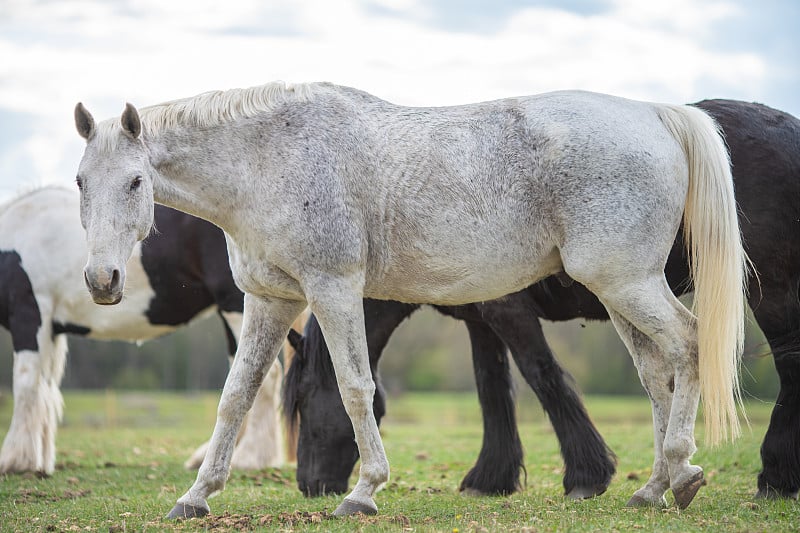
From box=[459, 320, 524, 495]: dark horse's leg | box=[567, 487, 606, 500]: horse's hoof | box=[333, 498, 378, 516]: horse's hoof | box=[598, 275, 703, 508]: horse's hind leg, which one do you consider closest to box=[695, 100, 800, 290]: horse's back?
box=[598, 275, 703, 508]: horse's hind leg

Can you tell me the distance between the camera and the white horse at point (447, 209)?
5004mm

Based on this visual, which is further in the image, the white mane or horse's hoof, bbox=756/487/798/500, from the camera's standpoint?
horse's hoof, bbox=756/487/798/500

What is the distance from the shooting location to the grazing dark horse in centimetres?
645

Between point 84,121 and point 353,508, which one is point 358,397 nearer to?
point 353,508

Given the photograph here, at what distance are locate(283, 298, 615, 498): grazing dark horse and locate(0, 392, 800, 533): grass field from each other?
26 cm

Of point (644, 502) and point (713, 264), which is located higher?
point (713, 264)

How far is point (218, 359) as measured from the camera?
188 feet

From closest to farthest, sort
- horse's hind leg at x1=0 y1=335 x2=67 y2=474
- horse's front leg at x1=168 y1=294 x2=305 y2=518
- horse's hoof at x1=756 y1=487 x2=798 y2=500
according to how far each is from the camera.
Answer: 1. horse's front leg at x1=168 y1=294 x2=305 y2=518
2. horse's hoof at x1=756 y1=487 x2=798 y2=500
3. horse's hind leg at x1=0 y1=335 x2=67 y2=474

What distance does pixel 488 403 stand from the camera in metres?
7.43

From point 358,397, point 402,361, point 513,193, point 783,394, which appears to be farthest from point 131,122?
point 402,361

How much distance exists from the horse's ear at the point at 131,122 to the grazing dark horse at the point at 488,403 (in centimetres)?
243

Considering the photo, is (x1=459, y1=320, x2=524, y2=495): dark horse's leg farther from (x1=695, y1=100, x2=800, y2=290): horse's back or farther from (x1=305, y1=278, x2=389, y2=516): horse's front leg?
(x1=695, y1=100, x2=800, y2=290): horse's back

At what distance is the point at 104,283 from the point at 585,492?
12.3 ft

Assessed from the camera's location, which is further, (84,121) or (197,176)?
(197,176)
